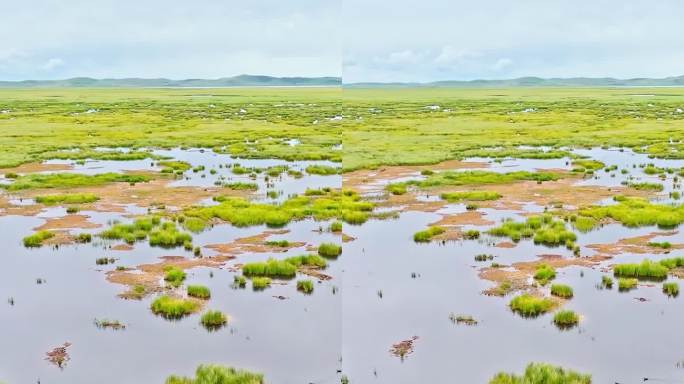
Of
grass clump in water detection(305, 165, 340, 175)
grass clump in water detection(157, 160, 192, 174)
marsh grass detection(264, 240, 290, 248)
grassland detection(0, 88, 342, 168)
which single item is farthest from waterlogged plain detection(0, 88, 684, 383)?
grassland detection(0, 88, 342, 168)

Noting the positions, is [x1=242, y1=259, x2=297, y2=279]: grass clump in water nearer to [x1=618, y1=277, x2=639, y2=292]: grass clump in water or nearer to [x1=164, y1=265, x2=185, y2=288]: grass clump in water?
[x1=164, y1=265, x2=185, y2=288]: grass clump in water

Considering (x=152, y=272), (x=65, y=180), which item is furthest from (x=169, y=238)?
(x=65, y=180)

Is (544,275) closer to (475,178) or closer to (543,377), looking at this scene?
(543,377)

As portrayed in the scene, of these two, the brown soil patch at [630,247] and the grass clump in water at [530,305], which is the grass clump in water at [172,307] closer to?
the grass clump in water at [530,305]

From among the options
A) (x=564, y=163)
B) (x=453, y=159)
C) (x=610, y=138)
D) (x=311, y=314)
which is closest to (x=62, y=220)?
(x=311, y=314)

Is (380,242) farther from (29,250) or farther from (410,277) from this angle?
(29,250)
